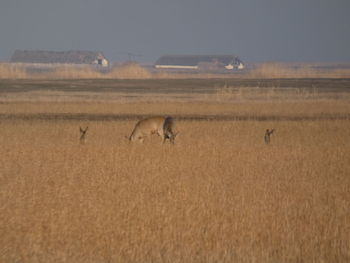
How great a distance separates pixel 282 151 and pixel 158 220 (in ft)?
33.1

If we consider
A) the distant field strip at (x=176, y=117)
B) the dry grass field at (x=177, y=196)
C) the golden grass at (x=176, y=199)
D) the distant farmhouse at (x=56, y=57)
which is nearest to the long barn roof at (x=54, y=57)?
the distant farmhouse at (x=56, y=57)

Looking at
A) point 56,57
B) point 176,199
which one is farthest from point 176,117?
point 56,57

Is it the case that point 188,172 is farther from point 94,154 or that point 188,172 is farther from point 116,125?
point 116,125

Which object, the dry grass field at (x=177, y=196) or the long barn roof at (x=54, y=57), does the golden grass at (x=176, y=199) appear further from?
the long barn roof at (x=54, y=57)

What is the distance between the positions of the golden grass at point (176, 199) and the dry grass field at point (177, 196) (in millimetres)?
26

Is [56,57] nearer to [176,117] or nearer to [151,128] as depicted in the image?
[176,117]

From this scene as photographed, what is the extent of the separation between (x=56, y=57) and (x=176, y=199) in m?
177

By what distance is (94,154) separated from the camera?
22031 mm

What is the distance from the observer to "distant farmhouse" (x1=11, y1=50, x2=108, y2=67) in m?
189

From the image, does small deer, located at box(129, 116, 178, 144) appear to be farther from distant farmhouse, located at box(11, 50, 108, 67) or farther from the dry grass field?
distant farmhouse, located at box(11, 50, 108, 67)

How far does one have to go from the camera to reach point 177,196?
15.6m

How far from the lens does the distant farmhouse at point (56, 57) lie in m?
189

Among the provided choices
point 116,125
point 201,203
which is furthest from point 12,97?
point 201,203

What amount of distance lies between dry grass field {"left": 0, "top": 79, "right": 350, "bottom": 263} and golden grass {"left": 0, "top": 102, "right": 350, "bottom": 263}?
0.03 m
